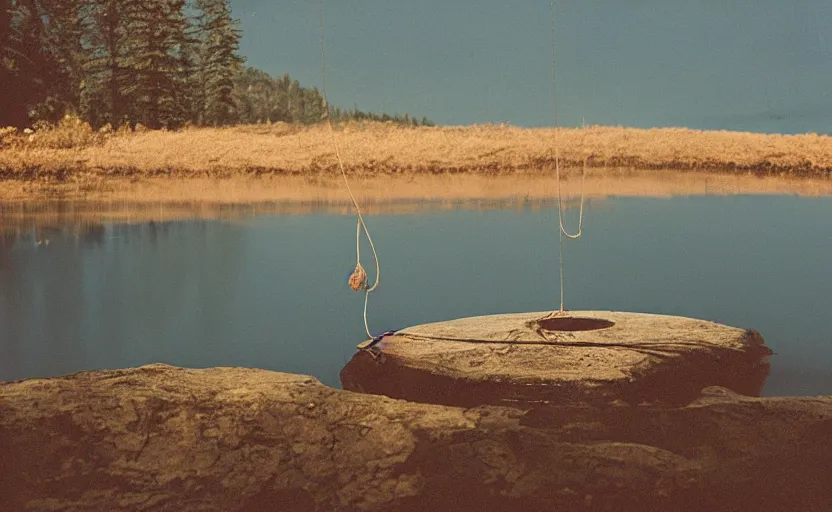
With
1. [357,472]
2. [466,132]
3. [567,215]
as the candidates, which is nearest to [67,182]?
[466,132]

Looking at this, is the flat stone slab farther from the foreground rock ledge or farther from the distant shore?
the distant shore

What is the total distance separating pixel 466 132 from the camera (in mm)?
8203

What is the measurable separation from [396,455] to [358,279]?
7.00ft

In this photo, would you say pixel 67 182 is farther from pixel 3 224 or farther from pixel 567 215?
pixel 567 215

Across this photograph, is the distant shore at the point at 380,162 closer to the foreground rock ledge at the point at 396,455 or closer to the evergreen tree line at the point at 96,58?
the evergreen tree line at the point at 96,58

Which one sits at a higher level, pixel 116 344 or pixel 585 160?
pixel 585 160

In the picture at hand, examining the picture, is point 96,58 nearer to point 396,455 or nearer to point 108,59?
point 108,59

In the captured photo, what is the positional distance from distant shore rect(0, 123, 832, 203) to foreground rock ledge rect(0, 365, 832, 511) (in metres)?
3.83

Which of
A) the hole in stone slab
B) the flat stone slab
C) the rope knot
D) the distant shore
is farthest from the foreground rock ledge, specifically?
the distant shore

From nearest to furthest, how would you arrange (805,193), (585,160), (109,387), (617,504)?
(617,504)
(109,387)
(805,193)
(585,160)

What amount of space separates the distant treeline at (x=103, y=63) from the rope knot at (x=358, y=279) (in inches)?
99.9

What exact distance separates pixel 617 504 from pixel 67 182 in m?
5.46

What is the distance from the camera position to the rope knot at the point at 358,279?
539 cm

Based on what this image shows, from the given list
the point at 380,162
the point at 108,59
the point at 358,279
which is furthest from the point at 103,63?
the point at 358,279
